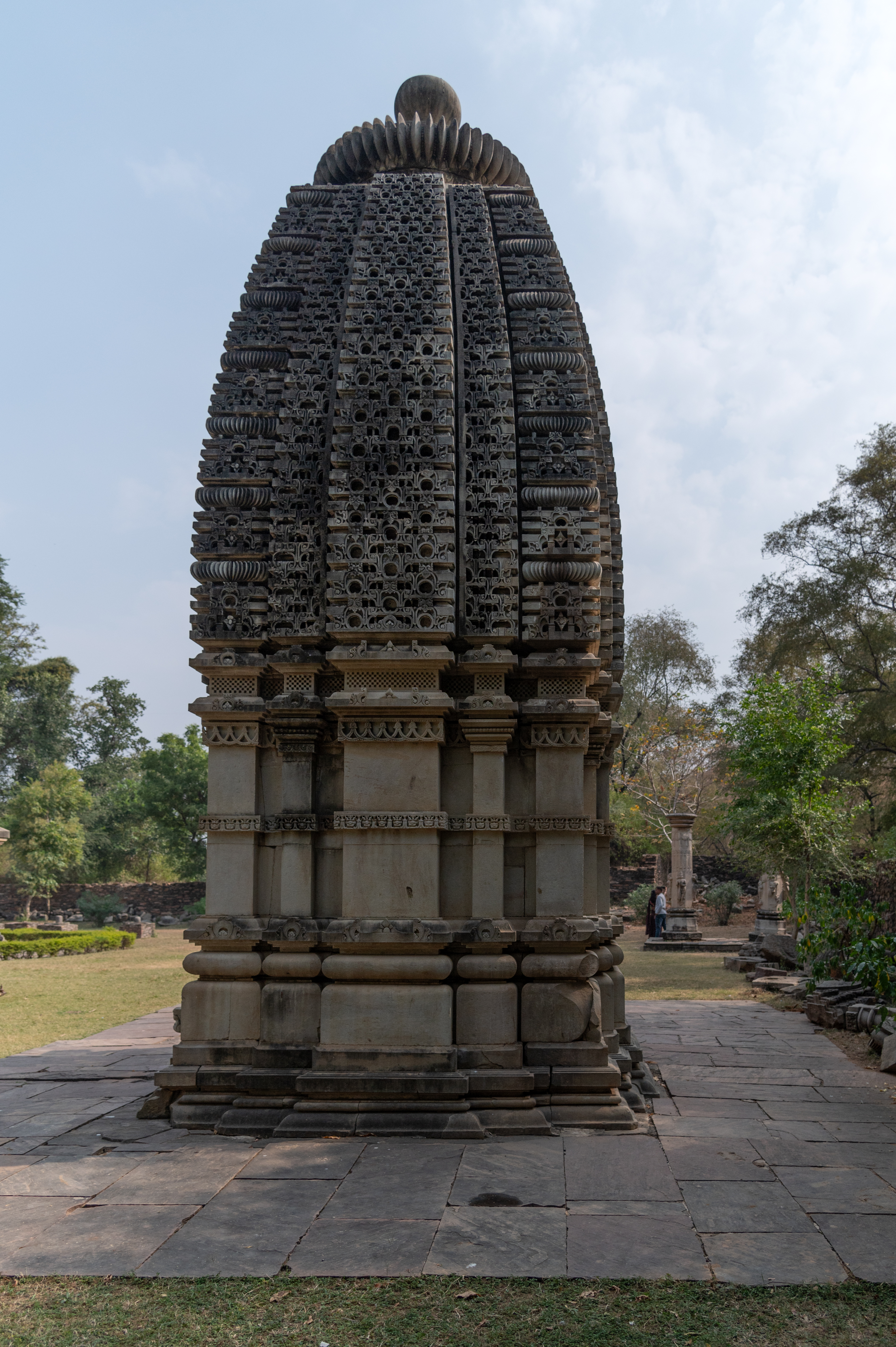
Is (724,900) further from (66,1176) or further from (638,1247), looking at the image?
(638,1247)

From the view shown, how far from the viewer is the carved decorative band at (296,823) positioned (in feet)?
20.5

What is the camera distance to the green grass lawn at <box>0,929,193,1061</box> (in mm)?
10625

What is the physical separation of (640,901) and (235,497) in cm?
2835

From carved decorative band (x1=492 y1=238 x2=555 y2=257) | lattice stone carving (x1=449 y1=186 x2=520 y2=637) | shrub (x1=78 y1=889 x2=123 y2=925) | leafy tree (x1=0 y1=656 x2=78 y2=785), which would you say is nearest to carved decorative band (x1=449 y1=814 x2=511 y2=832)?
lattice stone carving (x1=449 y1=186 x2=520 y2=637)

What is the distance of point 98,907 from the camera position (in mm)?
31406

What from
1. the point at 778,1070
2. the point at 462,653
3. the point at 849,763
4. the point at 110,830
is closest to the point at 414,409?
the point at 462,653

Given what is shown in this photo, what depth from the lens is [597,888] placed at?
25.0ft

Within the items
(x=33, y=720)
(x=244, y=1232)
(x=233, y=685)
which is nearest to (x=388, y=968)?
(x=244, y=1232)

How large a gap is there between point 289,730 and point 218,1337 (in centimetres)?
354

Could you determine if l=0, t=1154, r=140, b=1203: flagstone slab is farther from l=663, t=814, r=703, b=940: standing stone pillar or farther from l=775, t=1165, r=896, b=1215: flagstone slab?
l=663, t=814, r=703, b=940: standing stone pillar

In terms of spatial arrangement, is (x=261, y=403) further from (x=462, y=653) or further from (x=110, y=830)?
(x=110, y=830)

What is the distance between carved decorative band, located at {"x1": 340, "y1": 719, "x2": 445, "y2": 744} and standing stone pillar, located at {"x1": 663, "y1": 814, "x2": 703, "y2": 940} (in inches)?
757

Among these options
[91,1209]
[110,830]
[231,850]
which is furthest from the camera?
[110,830]

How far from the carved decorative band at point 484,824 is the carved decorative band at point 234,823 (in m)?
1.19
